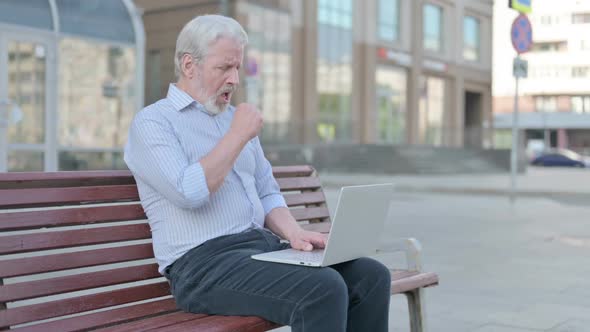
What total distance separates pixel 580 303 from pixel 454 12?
4454 cm

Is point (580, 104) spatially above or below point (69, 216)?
above

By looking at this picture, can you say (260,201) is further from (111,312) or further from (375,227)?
(111,312)

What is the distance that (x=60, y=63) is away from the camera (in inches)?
591

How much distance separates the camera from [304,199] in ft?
13.3

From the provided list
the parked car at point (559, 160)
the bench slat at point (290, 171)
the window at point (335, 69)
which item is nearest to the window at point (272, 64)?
the window at point (335, 69)

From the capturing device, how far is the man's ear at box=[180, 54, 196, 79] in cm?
300

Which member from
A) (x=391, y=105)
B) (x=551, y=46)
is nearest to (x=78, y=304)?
(x=391, y=105)

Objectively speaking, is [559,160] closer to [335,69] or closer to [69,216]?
[335,69]

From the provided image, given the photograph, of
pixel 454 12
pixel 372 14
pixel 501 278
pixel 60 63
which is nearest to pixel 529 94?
pixel 454 12

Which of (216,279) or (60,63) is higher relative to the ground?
(60,63)

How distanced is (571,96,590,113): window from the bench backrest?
81905mm

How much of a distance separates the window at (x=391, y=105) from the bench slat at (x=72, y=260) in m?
38.5

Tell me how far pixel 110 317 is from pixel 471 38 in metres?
49.9

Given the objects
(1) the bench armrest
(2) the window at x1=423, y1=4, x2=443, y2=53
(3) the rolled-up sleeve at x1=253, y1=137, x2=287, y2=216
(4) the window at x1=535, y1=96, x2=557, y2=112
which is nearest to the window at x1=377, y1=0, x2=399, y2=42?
(2) the window at x1=423, y1=4, x2=443, y2=53
